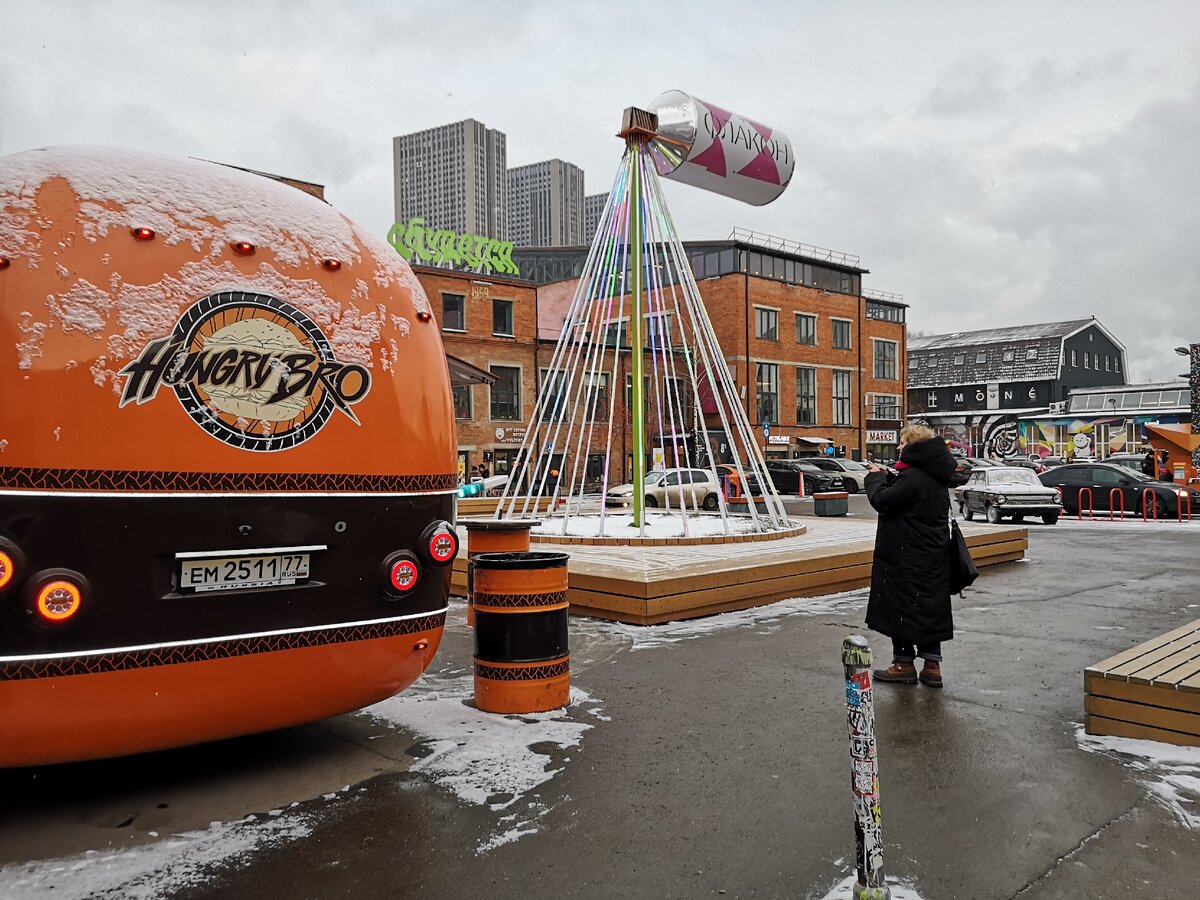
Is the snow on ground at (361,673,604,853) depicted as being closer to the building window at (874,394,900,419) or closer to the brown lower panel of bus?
the brown lower panel of bus

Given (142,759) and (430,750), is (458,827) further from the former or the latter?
(142,759)

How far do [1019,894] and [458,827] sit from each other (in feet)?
7.12

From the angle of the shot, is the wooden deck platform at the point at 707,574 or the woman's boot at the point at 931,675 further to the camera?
the wooden deck platform at the point at 707,574

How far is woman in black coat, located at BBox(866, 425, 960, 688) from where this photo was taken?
6.03 meters

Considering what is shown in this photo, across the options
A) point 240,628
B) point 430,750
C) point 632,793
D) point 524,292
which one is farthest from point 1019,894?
point 524,292

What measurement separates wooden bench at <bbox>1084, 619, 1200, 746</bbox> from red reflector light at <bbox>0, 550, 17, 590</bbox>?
5214 mm

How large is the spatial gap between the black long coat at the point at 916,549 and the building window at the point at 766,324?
148 feet

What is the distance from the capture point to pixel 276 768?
461cm

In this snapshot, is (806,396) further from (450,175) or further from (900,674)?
(450,175)

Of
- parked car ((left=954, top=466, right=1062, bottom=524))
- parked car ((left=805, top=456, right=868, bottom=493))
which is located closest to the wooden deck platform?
parked car ((left=954, top=466, right=1062, bottom=524))

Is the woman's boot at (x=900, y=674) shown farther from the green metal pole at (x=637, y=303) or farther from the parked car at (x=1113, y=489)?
the parked car at (x=1113, y=489)

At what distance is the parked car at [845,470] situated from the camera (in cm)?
3838

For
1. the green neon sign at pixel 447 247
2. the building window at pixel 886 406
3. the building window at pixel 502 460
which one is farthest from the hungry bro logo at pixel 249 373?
the building window at pixel 886 406

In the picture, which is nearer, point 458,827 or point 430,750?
point 458,827
